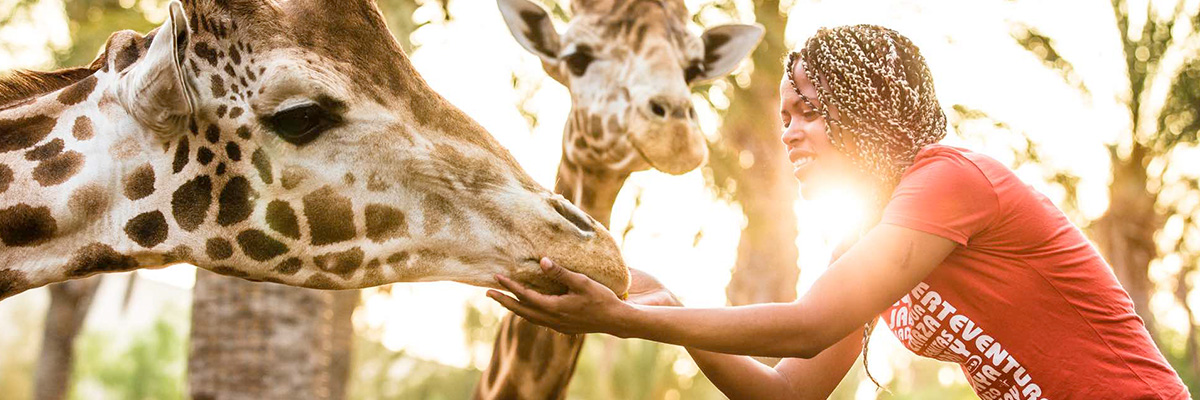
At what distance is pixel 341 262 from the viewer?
2.57 metres

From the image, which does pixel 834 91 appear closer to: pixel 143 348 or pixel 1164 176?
pixel 1164 176

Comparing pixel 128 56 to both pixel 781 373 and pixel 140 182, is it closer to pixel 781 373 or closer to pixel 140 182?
pixel 140 182

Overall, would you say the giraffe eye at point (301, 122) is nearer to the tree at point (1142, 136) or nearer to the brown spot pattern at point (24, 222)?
the brown spot pattern at point (24, 222)

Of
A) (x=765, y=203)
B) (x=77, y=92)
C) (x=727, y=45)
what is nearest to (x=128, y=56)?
(x=77, y=92)

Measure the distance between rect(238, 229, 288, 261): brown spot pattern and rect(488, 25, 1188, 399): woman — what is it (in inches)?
21.1

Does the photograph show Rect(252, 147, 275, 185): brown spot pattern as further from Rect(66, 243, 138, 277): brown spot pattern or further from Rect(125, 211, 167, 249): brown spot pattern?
Rect(66, 243, 138, 277): brown spot pattern

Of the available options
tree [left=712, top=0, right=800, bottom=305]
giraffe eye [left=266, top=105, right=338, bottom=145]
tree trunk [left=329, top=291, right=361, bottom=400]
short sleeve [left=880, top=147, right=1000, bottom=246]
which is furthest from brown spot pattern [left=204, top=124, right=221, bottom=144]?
tree trunk [left=329, top=291, right=361, bottom=400]

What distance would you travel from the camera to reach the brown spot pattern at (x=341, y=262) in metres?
2.56

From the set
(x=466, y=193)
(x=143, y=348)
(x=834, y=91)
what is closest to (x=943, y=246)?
(x=834, y=91)

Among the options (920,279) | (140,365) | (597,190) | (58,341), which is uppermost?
(597,190)

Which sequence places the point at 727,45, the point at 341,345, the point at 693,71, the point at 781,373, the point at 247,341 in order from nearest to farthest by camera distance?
the point at 781,373, the point at 693,71, the point at 727,45, the point at 247,341, the point at 341,345

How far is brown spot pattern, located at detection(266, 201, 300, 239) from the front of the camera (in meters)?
2.51

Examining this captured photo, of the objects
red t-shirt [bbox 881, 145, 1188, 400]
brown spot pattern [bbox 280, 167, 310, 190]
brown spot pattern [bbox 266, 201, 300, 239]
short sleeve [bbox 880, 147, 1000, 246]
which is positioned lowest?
red t-shirt [bbox 881, 145, 1188, 400]

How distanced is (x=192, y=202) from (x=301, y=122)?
1.06 feet
